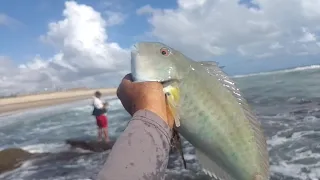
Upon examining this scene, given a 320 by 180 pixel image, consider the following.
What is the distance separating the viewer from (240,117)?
2.58 meters

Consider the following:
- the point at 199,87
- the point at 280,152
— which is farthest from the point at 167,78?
the point at 280,152

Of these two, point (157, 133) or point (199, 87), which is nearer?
point (157, 133)

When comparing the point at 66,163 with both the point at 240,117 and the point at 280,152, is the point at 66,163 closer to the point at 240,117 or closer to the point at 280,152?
the point at 280,152

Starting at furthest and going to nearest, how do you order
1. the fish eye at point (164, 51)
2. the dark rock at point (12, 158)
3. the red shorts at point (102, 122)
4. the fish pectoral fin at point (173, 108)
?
the red shorts at point (102, 122) → the dark rock at point (12, 158) → the fish eye at point (164, 51) → the fish pectoral fin at point (173, 108)

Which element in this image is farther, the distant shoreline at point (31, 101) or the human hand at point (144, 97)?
the distant shoreline at point (31, 101)

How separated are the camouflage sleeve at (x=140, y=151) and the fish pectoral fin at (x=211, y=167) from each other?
0.90 m

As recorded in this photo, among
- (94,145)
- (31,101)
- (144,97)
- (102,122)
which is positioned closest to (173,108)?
(144,97)

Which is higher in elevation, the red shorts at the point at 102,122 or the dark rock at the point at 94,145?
the red shorts at the point at 102,122

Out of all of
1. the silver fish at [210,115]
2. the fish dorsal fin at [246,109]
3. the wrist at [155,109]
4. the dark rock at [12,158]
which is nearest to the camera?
the wrist at [155,109]

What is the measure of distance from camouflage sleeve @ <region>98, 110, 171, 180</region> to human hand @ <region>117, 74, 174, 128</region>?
0.21ft

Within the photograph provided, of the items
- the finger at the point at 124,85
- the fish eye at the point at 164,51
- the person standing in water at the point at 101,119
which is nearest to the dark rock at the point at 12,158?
the person standing in water at the point at 101,119

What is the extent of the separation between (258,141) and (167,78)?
2.57 feet

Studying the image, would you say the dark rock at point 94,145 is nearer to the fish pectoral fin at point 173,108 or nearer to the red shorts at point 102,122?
the red shorts at point 102,122

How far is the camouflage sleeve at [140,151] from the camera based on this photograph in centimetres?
151
